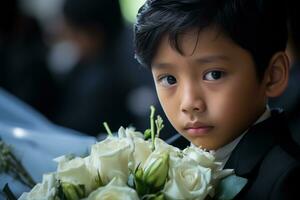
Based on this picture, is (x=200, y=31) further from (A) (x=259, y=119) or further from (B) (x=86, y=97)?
(B) (x=86, y=97)

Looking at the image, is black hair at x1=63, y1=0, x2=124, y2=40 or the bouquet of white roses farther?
black hair at x1=63, y1=0, x2=124, y2=40

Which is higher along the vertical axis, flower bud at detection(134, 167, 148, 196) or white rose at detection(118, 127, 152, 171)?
white rose at detection(118, 127, 152, 171)

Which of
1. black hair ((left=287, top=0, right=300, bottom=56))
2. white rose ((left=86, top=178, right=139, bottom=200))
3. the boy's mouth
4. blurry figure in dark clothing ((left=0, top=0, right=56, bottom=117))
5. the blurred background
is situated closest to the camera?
white rose ((left=86, top=178, right=139, bottom=200))

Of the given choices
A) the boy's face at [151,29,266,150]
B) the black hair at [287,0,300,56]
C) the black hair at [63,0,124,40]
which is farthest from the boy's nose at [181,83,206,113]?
the black hair at [63,0,124,40]

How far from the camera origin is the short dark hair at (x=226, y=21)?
2.08 feet

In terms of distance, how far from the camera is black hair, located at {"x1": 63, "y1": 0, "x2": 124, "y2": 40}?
39.2 inches

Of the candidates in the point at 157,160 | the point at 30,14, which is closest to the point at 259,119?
the point at 157,160

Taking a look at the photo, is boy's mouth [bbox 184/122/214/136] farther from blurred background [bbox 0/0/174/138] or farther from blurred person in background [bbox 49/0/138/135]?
blurred person in background [bbox 49/0/138/135]

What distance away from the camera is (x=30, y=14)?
144cm

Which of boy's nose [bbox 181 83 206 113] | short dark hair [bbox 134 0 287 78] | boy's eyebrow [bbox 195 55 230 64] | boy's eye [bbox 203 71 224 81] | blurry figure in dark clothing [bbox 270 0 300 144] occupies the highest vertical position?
short dark hair [bbox 134 0 287 78]

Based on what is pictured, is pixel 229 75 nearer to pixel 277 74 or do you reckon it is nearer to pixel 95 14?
pixel 277 74

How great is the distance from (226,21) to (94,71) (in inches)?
16.1

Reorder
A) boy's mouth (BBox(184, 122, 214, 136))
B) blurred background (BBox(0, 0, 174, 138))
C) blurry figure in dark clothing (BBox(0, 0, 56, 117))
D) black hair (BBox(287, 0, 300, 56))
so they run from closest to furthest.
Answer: boy's mouth (BBox(184, 122, 214, 136)) < black hair (BBox(287, 0, 300, 56)) < blurred background (BBox(0, 0, 174, 138)) < blurry figure in dark clothing (BBox(0, 0, 56, 117))

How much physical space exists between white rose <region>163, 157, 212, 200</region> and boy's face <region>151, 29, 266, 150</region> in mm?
81
